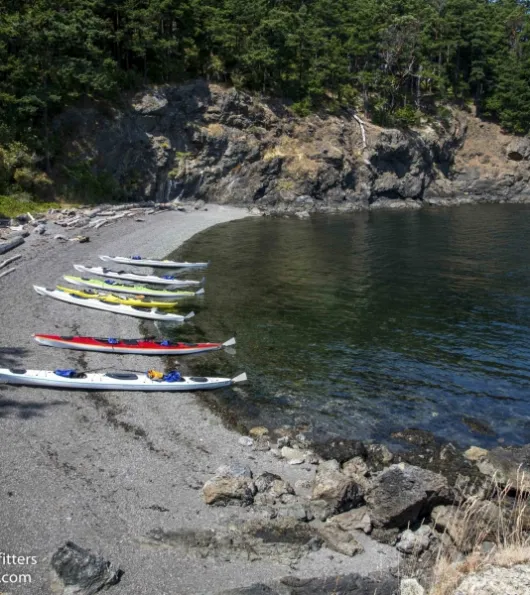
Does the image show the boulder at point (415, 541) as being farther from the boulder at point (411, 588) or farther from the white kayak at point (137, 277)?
the white kayak at point (137, 277)

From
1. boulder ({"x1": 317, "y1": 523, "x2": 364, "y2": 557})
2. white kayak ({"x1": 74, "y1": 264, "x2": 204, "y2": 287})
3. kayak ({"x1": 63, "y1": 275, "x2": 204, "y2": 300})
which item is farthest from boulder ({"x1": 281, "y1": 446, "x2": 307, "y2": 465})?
white kayak ({"x1": 74, "y1": 264, "x2": 204, "y2": 287})

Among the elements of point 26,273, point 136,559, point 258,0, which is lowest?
point 136,559

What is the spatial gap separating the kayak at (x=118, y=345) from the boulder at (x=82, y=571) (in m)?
12.5

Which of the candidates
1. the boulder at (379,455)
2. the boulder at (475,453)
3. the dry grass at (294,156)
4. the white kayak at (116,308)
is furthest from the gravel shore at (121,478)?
the dry grass at (294,156)

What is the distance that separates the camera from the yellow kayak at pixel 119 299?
2886 centimetres

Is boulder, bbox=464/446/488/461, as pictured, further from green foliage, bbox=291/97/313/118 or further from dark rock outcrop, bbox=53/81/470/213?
green foliage, bbox=291/97/313/118

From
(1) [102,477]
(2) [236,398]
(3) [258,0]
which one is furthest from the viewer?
(3) [258,0]

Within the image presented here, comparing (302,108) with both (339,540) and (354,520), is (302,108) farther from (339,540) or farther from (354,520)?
(339,540)

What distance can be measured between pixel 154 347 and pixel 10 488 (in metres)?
10.3

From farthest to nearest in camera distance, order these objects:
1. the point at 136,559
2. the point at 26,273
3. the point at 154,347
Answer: the point at 26,273 < the point at 154,347 < the point at 136,559

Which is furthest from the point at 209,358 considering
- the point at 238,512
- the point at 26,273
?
the point at 26,273

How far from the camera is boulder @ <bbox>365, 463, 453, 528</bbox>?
1264 centimetres

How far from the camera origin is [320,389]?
20.4 metres

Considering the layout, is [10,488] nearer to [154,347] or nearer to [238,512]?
[238,512]
